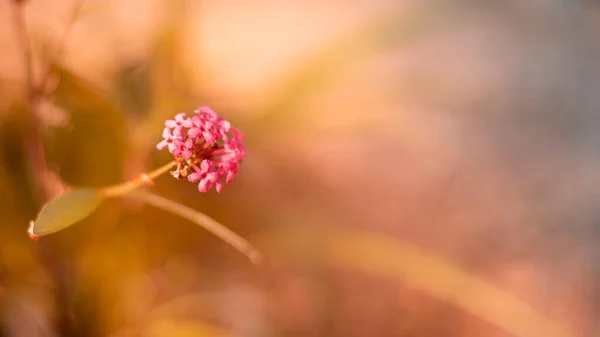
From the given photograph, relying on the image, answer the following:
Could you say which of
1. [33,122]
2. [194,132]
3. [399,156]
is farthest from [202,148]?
[399,156]

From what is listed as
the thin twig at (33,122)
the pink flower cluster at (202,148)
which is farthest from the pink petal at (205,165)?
the thin twig at (33,122)

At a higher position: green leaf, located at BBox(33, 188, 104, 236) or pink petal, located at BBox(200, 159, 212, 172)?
pink petal, located at BBox(200, 159, 212, 172)

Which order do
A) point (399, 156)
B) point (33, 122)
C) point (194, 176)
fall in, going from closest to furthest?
A: 1. point (194, 176)
2. point (33, 122)
3. point (399, 156)

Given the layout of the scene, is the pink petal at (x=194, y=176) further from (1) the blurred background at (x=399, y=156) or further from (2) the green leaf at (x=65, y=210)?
(1) the blurred background at (x=399, y=156)

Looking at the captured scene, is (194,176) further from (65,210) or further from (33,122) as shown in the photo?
(33,122)

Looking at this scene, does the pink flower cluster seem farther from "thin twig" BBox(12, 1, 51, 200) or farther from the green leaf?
"thin twig" BBox(12, 1, 51, 200)

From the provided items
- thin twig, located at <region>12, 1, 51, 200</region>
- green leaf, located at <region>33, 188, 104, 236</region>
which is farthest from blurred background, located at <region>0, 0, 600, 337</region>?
green leaf, located at <region>33, 188, 104, 236</region>
